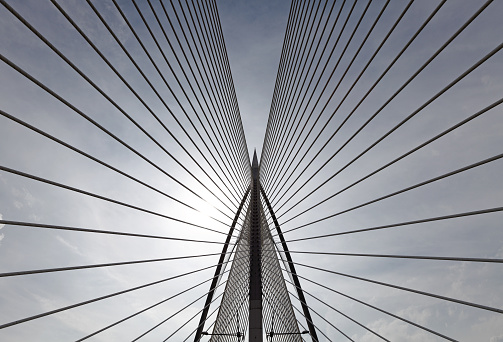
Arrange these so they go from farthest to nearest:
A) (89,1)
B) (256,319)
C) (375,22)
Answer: (256,319)
(375,22)
(89,1)

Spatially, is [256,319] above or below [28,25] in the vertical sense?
below

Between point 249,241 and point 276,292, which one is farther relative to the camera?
point 276,292

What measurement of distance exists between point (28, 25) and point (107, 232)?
168 cm

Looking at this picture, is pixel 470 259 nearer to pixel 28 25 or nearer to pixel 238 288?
pixel 28 25

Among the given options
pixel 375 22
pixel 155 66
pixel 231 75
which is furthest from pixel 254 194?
pixel 375 22

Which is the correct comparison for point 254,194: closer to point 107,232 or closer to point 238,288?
point 238,288

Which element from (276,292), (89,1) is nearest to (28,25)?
(89,1)

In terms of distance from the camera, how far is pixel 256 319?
7633 mm

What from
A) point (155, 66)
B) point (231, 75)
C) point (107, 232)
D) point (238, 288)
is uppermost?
point (231, 75)

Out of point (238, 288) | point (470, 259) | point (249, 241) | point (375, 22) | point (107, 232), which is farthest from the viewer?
point (238, 288)

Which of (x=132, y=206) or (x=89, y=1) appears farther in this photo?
(x=132, y=206)

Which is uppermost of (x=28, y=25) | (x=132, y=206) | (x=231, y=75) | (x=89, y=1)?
(x=231, y=75)

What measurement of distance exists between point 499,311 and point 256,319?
625 cm

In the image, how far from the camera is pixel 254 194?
32.6 feet
